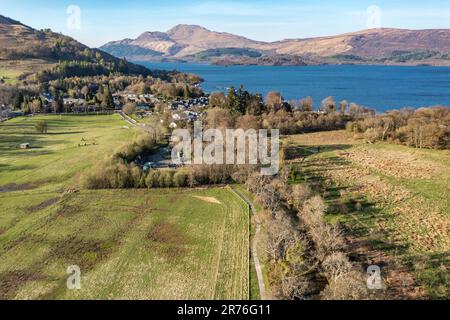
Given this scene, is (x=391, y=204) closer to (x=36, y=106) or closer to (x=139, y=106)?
(x=139, y=106)

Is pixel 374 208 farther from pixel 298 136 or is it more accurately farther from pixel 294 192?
pixel 298 136

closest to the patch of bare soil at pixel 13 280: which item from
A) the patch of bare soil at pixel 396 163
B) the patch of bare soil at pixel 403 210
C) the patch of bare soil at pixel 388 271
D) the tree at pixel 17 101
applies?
the patch of bare soil at pixel 388 271

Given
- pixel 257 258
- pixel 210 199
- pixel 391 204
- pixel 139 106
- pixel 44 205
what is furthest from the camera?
pixel 139 106

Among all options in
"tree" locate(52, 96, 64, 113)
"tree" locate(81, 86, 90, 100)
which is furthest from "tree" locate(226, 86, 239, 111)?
"tree" locate(81, 86, 90, 100)

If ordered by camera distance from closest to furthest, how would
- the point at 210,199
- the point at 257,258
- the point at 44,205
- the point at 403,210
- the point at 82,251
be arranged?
the point at 257,258 < the point at 82,251 < the point at 403,210 < the point at 44,205 < the point at 210,199

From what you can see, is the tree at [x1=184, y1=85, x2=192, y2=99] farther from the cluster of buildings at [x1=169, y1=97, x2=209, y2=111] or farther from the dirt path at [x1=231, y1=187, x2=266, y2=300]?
the dirt path at [x1=231, y1=187, x2=266, y2=300]

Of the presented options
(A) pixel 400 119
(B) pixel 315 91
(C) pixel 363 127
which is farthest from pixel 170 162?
(B) pixel 315 91

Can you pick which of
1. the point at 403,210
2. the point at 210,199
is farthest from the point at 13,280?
the point at 403,210
